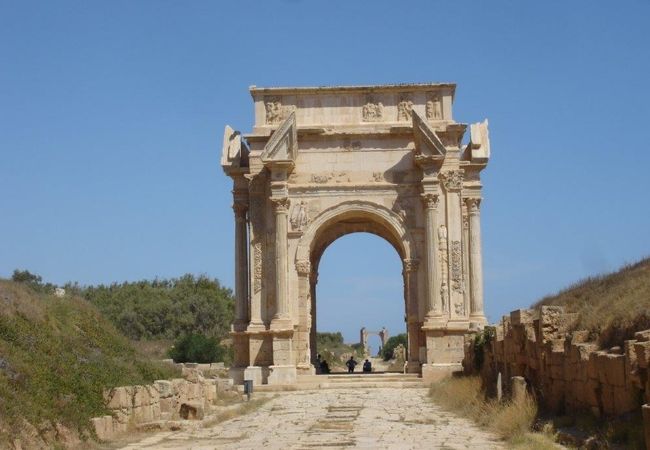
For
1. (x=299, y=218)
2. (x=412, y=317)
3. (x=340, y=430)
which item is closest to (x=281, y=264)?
(x=299, y=218)

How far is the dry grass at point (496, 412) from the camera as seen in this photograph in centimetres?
1131

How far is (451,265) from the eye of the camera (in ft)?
86.7

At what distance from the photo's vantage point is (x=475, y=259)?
29688mm

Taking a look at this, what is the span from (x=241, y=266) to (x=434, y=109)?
743 cm

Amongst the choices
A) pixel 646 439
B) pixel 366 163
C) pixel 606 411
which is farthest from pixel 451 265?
pixel 646 439

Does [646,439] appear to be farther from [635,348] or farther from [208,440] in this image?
[208,440]

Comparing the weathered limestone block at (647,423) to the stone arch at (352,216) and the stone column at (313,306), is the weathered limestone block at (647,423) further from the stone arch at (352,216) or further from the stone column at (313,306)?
the stone column at (313,306)

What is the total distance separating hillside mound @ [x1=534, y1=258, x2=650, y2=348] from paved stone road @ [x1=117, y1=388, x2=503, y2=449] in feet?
6.63

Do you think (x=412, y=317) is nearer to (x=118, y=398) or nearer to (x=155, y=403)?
(x=155, y=403)

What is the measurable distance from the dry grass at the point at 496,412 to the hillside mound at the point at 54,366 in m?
5.66

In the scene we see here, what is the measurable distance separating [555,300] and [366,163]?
10.6 m

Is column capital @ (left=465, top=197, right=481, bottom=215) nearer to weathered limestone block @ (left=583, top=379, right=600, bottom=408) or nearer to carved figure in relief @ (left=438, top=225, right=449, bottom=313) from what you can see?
carved figure in relief @ (left=438, top=225, right=449, bottom=313)

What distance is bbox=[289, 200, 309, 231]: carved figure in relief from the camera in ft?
87.4

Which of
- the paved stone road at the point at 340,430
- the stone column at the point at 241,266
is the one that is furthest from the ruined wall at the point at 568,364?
the stone column at the point at 241,266
